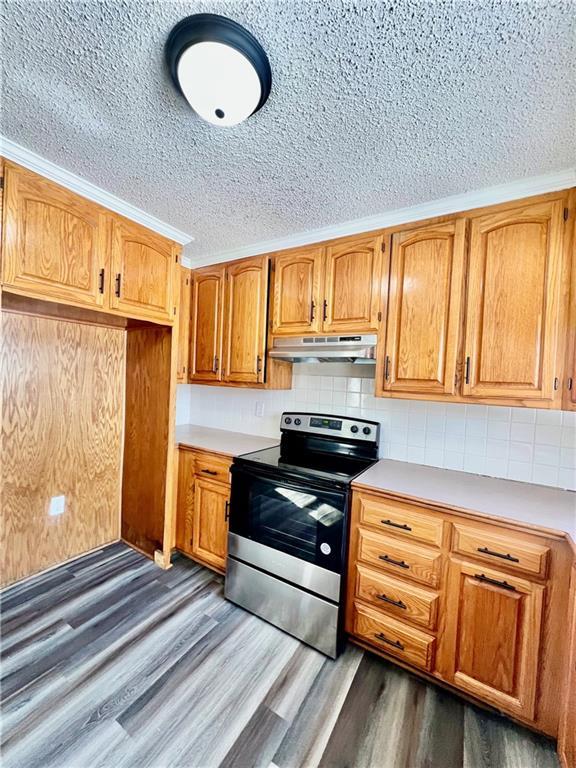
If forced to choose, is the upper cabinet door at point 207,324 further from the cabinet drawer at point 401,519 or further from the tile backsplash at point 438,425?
the cabinet drawer at point 401,519

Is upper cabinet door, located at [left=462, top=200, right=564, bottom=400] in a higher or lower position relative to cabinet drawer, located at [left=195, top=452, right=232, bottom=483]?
higher

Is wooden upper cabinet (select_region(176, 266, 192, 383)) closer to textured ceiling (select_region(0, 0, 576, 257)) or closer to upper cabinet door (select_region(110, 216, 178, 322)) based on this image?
upper cabinet door (select_region(110, 216, 178, 322))

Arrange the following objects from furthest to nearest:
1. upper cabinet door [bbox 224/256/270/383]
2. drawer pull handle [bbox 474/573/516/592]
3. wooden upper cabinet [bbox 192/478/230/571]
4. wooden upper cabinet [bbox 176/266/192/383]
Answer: wooden upper cabinet [bbox 176/266/192/383] → upper cabinet door [bbox 224/256/270/383] → wooden upper cabinet [bbox 192/478/230/571] → drawer pull handle [bbox 474/573/516/592]

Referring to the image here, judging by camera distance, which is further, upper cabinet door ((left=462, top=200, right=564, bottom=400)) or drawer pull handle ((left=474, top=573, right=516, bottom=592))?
upper cabinet door ((left=462, top=200, right=564, bottom=400))

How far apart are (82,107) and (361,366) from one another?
1890 mm

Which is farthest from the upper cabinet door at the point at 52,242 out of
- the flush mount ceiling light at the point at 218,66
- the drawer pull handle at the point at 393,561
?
the drawer pull handle at the point at 393,561

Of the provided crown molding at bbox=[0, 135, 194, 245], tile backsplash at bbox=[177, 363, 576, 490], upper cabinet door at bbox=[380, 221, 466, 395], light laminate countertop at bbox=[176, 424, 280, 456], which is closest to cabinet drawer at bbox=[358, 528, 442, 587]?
tile backsplash at bbox=[177, 363, 576, 490]

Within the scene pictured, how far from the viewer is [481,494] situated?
1.55 m

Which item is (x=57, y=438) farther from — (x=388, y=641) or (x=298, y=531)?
(x=388, y=641)

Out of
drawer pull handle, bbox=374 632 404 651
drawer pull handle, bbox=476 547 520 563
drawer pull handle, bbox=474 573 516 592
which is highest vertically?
drawer pull handle, bbox=476 547 520 563

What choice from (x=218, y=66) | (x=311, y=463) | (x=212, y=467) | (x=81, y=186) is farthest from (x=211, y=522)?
(x=218, y=66)

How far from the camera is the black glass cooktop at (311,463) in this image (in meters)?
1.75

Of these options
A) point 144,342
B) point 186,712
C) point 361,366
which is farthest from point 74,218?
point 186,712

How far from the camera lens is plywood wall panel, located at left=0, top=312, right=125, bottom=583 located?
2.04m
